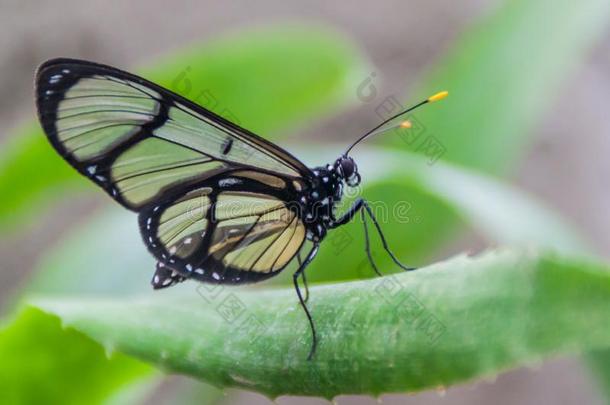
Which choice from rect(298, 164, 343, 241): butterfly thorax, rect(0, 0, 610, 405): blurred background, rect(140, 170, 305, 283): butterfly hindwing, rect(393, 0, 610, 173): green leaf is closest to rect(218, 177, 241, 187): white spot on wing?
rect(140, 170, 305, 283): butterfly hindwing

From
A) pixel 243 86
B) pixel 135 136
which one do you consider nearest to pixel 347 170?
pixel 135 136

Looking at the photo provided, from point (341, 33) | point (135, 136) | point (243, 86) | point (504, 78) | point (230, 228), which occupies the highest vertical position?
point (135, 136)

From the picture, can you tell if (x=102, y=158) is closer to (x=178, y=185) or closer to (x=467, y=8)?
(x=178, y=185)

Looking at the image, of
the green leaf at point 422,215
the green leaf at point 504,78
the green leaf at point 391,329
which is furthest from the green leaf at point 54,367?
the green leaf at point 504,78

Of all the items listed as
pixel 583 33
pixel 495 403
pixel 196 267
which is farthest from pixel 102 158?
pixel 495 403

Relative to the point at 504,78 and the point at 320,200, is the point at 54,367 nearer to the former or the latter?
the point at 320,200

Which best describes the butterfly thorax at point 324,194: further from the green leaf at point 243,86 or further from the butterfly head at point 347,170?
the green leaf at point 243,86

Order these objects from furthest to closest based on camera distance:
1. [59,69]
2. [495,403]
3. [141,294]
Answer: [495,403] < [141,294] < [59,69]

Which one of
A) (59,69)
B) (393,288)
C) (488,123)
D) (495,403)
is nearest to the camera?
(393,288)
